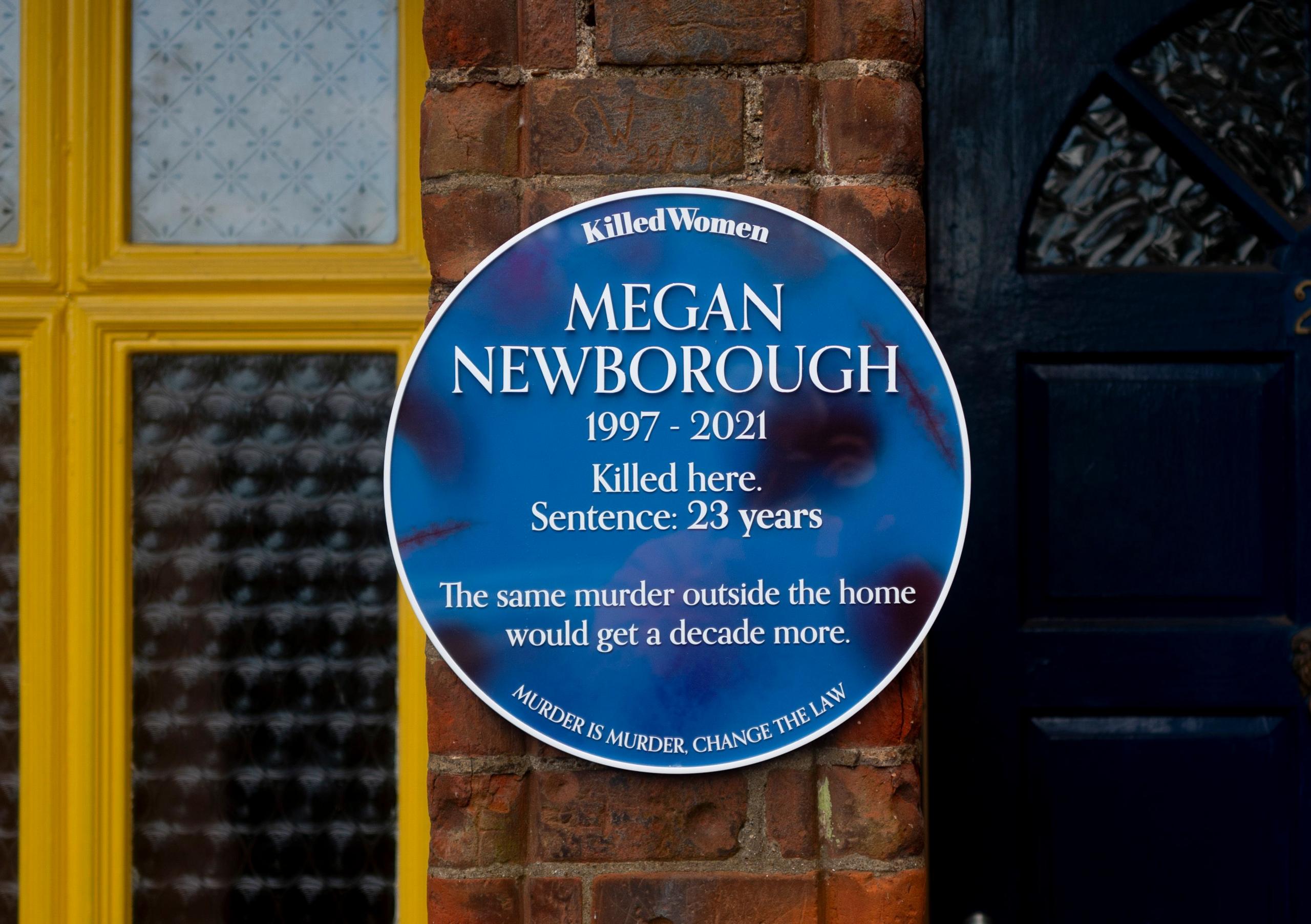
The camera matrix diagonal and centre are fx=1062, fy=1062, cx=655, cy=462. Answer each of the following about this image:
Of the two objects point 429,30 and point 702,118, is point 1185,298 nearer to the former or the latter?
point 702,118

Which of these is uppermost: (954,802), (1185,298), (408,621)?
(1185,298)

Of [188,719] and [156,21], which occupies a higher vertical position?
[156,21]

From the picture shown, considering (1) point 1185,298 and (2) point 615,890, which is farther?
(1) point 1185,298

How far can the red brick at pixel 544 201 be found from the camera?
1.19 m

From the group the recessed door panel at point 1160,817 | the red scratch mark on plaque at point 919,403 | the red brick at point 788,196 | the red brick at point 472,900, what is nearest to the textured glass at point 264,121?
the red brick at point 788,196

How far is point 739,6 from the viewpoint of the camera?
119 cm

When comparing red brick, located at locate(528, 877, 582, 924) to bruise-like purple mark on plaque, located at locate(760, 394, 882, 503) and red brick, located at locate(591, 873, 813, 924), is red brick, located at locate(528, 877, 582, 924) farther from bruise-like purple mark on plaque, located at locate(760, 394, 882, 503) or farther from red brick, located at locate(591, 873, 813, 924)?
bruise-like purple mark on plaque, located at locate(760, 394, 882, 503)

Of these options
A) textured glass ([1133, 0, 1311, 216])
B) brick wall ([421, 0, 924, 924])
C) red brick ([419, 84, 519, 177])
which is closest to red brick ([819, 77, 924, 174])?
brick wall ([421, 0, 924, 924])

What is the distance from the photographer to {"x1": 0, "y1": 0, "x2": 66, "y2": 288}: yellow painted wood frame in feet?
5.30

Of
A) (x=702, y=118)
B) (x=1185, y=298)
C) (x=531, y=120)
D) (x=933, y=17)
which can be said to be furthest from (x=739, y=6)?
(x=1185, y=298)

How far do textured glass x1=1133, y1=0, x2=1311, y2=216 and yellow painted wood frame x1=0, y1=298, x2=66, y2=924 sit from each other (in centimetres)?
174

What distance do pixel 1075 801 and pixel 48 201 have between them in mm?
1793

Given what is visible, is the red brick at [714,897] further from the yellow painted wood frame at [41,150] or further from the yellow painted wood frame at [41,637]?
the yellow painted wood frame at [41,150]

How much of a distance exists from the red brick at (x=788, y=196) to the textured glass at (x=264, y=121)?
68 centimetres
